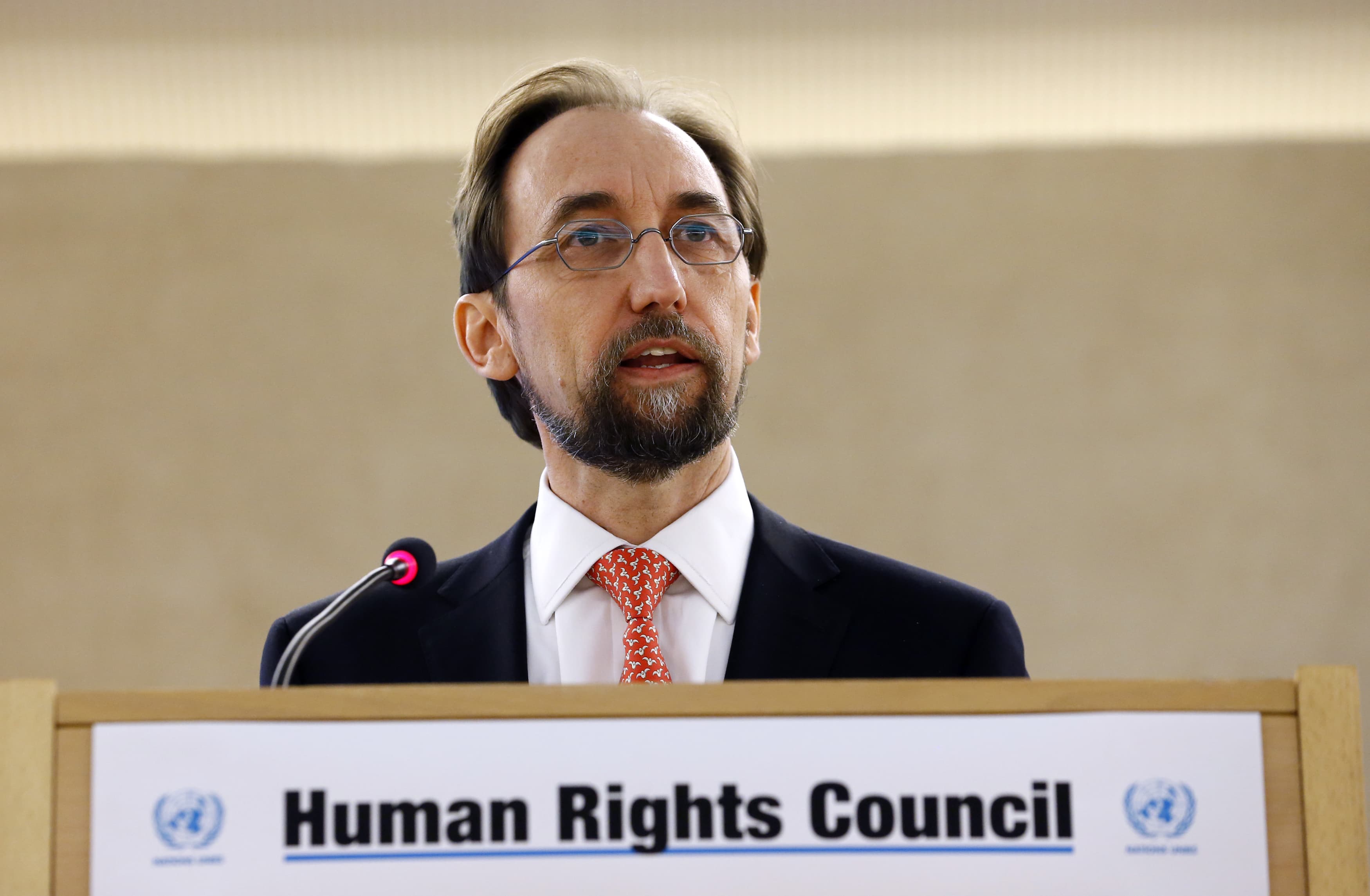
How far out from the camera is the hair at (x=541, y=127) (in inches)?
79.7

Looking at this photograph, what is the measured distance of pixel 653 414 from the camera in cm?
177

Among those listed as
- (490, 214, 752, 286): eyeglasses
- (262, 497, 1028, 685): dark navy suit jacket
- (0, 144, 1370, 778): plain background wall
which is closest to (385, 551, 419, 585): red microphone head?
(262, 497, 1028, 685): dark navy suit jacket

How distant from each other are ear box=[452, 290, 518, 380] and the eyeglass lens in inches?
8.9

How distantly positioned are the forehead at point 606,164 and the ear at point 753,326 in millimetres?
187

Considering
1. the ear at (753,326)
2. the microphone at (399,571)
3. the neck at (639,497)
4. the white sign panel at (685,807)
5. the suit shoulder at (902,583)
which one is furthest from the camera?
the ear at (753,326)

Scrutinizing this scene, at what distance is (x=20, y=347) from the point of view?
4262 millimetres

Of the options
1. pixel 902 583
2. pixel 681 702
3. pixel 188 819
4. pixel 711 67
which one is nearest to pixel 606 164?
pixel 902 583

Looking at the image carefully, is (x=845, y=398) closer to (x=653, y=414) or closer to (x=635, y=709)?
(x=653, y=414)

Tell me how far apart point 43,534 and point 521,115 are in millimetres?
3002

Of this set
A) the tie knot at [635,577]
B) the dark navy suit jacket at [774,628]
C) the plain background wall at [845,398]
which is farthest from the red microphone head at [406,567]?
the plain background wall at [845,398]

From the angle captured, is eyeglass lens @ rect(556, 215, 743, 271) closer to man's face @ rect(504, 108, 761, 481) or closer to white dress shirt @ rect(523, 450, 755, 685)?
man's face @ rect(504, 108, 761, 481)

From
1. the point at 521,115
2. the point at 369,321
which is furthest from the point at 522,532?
the point at 369,321

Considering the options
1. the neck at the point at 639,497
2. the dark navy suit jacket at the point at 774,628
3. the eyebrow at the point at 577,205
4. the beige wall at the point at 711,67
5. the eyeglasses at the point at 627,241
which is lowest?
the dark navy suit jacket at the point at 774,628

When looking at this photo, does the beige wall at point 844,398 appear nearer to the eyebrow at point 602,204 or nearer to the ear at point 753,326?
the ear at point 753,326
